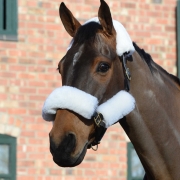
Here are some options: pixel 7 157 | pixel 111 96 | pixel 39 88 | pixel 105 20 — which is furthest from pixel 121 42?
pixel 7 157

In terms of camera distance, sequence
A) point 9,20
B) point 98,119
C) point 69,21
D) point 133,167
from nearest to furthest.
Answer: point 98,119, point 69,21, point 9,20, point 133,167

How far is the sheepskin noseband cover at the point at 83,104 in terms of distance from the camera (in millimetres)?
4027

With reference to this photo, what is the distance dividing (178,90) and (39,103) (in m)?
4.34

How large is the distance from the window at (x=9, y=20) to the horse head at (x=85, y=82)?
4.63 meters

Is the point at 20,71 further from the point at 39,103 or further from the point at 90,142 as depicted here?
the point at 90,142

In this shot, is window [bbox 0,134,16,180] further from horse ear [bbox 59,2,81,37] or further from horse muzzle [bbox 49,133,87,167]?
horse muzzle [bbox 49,133,87,167]

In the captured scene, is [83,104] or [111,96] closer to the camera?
[83,104]

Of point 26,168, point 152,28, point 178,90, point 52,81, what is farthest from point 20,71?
point 178,90

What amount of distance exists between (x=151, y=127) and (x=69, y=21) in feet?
2.99

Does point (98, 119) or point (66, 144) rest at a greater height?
point (98, 119)

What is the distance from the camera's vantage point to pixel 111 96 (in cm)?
425

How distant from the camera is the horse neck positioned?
14.3ft

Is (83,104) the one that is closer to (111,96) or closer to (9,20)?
(111,96)

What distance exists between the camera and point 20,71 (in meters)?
8.86
